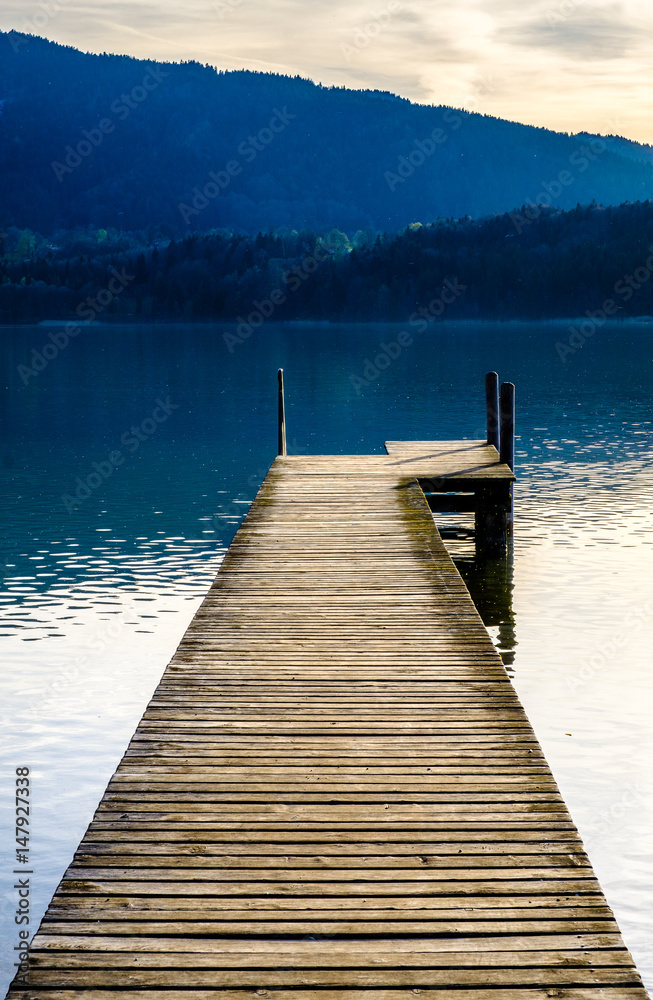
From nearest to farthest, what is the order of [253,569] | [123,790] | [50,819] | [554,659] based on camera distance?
[123,790]
[50,819]
[253,569]
[554,659]

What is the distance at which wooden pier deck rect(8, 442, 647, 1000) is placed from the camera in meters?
4.74

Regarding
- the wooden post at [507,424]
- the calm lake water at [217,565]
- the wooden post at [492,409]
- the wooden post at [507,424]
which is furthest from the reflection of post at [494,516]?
the wooden post at [492,409]

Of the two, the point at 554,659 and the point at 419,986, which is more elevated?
the point at 419,986

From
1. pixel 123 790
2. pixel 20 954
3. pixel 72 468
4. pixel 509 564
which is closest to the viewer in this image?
pixel 123 790

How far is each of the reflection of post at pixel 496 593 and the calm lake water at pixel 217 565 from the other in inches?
2.6

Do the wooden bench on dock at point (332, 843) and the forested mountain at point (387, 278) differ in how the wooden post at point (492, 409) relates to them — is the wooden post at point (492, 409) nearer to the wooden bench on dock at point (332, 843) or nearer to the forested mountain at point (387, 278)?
the wooden bench on dock at point (332, 843)

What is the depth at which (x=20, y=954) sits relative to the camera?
7430mm

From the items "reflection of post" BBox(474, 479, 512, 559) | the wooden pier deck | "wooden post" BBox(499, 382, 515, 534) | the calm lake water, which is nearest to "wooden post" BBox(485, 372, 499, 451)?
"wooden post" BBox(499, 382, 515, 534)

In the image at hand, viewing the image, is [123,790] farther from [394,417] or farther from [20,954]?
[394,417]

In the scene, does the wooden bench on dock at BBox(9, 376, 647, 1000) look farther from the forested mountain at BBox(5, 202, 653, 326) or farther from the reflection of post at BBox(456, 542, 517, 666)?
the forested mountain at BBox(5, 202, 653, 326)

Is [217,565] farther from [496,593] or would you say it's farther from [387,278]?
[387,278]

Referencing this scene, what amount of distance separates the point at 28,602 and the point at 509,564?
8.09 metres

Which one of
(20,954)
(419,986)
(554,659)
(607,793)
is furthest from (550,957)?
(554,659)

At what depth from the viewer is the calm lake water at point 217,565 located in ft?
32.3
